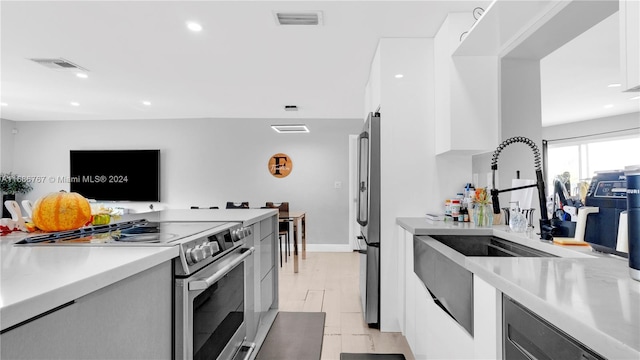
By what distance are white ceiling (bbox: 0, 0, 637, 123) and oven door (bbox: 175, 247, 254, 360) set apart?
188 centimetres

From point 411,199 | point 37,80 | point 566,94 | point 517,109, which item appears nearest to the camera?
point 517,109

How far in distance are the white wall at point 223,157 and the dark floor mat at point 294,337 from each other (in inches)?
128

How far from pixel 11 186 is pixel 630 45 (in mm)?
8515

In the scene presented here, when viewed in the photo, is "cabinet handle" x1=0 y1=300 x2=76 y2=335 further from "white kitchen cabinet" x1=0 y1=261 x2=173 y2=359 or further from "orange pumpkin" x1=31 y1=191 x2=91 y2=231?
"orange pumpkin" x1=31 y1=191 x2=91 y2=231

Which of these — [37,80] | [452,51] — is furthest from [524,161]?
[37,80]

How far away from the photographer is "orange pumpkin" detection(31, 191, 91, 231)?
1254 millimetres

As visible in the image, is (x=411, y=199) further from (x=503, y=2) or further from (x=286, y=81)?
(x=286, y=81)

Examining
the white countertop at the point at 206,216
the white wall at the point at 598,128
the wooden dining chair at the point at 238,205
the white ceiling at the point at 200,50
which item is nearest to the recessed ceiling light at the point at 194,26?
the white ceiling at the point at 200,50

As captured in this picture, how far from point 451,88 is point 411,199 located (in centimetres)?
91

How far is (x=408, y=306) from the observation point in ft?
7.25

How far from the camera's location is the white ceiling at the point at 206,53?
7.76 feet

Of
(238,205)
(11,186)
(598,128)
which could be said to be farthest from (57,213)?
(598,128)

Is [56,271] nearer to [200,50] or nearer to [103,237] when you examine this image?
[103,237]

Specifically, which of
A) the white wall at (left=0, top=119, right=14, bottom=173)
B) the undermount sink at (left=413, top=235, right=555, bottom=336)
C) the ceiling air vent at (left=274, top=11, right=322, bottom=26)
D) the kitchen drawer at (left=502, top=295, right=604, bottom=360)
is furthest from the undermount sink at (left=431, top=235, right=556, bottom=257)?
the white wall at (left=0, top=119, right=14, bottom=173)
